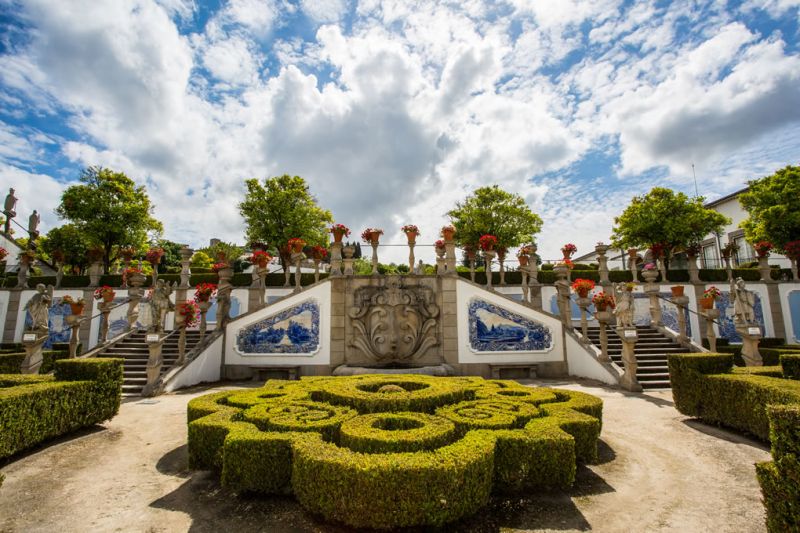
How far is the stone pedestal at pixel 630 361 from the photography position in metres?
10.8

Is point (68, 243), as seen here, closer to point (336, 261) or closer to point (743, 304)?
point (336, 261)

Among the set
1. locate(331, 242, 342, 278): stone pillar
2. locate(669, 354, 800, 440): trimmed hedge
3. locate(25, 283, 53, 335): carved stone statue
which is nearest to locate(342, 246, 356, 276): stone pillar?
locate(331, 242, 342, 278): stone pillar

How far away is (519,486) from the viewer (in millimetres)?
4492

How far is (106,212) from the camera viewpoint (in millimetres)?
24109

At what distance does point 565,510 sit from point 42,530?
5.28m

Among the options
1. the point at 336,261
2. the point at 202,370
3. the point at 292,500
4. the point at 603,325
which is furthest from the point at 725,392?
the point at 202,370

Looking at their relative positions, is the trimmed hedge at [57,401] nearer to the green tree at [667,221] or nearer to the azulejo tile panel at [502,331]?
the azulejo tile panel at [502,331]

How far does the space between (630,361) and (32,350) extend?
1612 cm

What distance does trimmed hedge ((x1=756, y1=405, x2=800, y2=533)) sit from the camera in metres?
2.97

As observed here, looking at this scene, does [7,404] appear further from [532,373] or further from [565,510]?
[532,373]

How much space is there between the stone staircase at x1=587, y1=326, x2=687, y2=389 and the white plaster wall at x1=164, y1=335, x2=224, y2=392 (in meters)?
13.4

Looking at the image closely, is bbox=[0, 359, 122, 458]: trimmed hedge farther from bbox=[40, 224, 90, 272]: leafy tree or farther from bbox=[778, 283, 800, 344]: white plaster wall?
bbox=[778, 283, 800, 344]: white plaster wall

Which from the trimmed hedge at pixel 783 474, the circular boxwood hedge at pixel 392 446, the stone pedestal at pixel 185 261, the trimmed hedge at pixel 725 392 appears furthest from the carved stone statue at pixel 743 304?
the stone pedestal at pixel 185 261

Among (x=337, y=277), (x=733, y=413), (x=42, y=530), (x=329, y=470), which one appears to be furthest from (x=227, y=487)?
(x=337, y=277)
